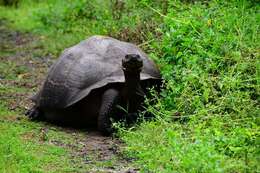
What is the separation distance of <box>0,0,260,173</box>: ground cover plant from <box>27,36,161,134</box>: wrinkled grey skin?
219 mm

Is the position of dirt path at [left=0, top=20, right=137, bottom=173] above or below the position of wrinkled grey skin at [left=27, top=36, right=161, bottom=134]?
below

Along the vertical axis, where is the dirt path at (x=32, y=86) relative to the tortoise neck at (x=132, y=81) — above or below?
below

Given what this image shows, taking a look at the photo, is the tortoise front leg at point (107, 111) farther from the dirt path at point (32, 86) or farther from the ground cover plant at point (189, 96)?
the ground cover plant at point (189, 96)

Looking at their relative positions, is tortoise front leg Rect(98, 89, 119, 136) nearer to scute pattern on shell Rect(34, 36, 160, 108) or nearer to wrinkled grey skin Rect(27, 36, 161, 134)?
wrinkled grey skin Rect(27, 36, 161, 134)

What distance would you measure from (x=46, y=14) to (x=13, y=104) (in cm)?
557

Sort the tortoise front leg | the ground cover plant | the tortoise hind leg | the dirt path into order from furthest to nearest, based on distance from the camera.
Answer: the tortoise hind leg < the tortoise front leg < the dirt path < the ground cover plant

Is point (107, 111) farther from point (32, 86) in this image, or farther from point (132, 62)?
point (32, 86)

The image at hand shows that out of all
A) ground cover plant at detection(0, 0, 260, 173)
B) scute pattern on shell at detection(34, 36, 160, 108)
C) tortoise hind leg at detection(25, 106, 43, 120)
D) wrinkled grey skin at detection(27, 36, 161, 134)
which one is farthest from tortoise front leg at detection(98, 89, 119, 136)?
tortoise hind leg at detection(25, 106, 43, 120)

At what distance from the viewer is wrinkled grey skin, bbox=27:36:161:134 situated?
21.8ft

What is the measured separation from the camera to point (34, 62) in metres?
10.3

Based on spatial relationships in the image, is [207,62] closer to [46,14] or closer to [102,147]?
[102,147]

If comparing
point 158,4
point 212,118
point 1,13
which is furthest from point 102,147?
point 1,13

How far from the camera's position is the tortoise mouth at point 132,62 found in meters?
6.48

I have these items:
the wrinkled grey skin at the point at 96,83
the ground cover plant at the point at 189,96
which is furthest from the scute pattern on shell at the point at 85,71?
A: the ground cover plant at the point at 189,96
